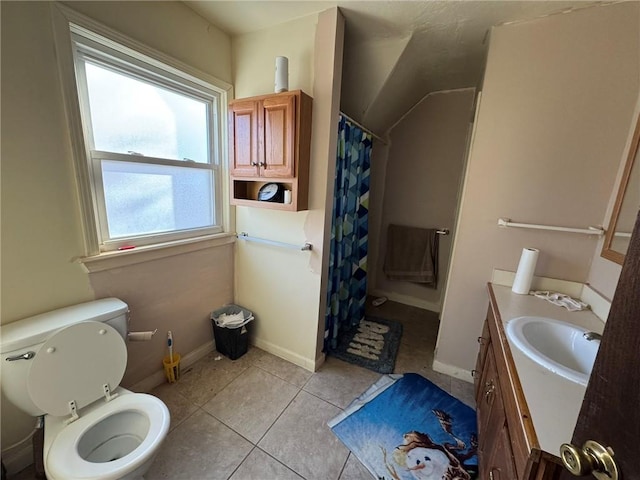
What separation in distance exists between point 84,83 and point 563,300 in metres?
2.78

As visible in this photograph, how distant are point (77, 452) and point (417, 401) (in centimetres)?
177

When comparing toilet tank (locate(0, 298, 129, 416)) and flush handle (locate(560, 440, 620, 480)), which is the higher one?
flush handle (locate(560, 440, 620, 480))

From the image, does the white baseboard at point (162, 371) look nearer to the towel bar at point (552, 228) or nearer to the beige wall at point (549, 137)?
the beige wall at point (549, 137)

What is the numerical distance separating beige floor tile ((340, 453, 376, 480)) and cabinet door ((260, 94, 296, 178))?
5.33 feet

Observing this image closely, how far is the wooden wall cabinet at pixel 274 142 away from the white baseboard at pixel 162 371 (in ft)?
3.92

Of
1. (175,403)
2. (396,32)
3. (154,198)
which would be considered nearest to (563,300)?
(396,32)

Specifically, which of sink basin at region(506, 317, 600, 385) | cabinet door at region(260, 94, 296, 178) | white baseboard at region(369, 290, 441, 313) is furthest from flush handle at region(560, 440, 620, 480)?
white baseboard at region(369, 290, 441, 313)

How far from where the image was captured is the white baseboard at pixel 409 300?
3.16m

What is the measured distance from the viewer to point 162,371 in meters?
1.80

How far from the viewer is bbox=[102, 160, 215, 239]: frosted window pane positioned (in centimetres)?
150

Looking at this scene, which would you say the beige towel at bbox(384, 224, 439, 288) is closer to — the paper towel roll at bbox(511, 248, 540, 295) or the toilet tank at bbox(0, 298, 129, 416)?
the paper towel roll at bbox(511, 248, 540, 295)

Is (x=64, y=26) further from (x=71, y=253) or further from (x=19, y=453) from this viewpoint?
(x=19, y=453)

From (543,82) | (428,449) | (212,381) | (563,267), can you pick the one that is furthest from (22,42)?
(563,267)

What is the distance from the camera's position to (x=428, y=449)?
143 centimetres
